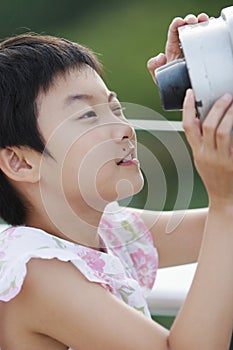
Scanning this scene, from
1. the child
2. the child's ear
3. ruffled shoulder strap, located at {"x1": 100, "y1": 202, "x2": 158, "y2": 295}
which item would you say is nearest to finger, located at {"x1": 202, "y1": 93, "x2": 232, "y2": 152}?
the child

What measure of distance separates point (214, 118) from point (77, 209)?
302 millimetres

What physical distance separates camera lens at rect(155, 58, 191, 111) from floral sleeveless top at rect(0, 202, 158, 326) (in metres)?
0.24

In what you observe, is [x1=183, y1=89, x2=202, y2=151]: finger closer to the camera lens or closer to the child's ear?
the camera lens

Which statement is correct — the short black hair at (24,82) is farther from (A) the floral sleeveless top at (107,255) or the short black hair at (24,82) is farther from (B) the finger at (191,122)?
(B) the finger at (191,122)

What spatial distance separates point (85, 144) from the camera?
1.13 meters

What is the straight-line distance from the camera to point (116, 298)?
1082 millimetres

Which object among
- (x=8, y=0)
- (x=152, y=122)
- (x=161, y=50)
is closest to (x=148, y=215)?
(x=152, y=122)

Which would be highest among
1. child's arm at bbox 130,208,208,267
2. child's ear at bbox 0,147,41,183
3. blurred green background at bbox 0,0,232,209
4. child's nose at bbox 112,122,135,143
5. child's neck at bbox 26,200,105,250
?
child's nose at bbox 112,122,135,143

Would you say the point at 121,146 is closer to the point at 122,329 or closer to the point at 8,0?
the point at 122,329

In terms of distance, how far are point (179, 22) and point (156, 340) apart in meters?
0.44

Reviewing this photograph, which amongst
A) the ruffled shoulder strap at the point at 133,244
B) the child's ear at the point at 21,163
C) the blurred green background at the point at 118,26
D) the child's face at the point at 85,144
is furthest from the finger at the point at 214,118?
the blurred green background at the point at 118,26

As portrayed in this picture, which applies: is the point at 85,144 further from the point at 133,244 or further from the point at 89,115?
the point at 133,244

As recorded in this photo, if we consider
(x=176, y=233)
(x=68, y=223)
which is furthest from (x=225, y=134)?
(x=176, y=233)

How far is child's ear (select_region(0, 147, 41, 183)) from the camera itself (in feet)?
3.84
